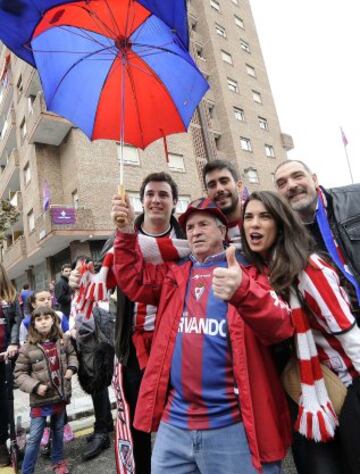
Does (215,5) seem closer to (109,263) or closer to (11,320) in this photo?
(11,320)

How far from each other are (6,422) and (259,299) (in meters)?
3.67

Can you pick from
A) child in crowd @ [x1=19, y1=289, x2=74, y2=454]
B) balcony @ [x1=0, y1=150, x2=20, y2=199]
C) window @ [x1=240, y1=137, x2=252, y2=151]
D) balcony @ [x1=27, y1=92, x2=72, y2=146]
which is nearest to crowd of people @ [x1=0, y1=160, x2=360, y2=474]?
child in crowd @ [x1=19, y1=289, x2=74, y2=454]

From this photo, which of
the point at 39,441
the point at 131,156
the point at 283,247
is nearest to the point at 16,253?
the point at 131,156

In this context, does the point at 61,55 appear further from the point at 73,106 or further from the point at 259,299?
the point at 259,299

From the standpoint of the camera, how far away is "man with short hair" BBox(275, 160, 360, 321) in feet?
6.96

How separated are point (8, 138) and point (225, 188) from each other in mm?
23405

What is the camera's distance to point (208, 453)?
64.8 inches

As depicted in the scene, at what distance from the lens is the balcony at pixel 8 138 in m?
21.7

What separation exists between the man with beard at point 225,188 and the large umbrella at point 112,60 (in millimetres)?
442

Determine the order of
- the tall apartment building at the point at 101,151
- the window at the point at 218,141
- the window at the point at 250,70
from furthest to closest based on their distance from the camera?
the window at the point at 250,70 < the window at the point at 218,141 < the tall apartment building at the point at 101,151

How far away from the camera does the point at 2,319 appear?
4.05 m

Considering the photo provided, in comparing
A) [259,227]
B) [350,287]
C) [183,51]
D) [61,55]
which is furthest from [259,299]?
[61,55]

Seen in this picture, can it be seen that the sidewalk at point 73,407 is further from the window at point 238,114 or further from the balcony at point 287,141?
the balcony at point 287,141

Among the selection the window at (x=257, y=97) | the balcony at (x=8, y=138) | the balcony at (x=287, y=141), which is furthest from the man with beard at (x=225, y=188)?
the balcony at (x=287, y=141)
